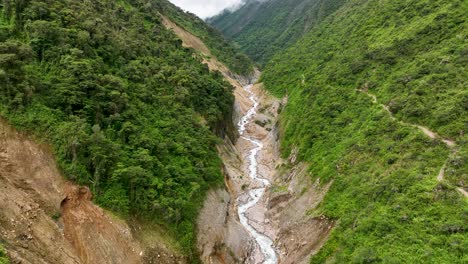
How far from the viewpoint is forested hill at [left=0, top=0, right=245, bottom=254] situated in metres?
31.8

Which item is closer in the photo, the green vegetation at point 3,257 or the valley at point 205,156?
the green vegetation at point 3,257

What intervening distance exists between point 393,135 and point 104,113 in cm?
3467

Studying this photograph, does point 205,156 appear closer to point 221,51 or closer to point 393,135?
point 393,135

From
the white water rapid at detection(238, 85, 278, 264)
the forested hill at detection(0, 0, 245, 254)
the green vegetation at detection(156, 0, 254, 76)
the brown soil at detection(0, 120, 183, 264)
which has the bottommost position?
the white water rapid at detection(238, 85, 278, 264)

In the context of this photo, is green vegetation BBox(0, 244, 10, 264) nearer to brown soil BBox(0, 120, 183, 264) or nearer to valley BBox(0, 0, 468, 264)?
valley BBox(0, 0, 468, 264)

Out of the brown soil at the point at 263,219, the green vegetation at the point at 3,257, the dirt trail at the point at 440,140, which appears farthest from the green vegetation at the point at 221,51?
the green vegetation at the point at 3,257

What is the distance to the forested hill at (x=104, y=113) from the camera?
31.8 m

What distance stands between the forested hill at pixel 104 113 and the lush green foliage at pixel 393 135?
1701cm

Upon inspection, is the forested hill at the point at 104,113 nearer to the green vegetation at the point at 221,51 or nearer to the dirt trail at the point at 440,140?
the dirt trail at the point at 440,140

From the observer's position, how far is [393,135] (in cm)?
4259

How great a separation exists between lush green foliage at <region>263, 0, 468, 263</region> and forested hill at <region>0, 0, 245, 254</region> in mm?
17013

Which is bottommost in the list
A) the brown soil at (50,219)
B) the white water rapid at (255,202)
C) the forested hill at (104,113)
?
the white water rapid at (255,202)

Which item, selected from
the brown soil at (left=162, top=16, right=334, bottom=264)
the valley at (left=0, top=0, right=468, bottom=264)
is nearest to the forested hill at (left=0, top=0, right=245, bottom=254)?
the valley at (left=0, top=0, right=468, bottom=264)

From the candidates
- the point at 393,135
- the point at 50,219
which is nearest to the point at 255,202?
the point at 393,135
